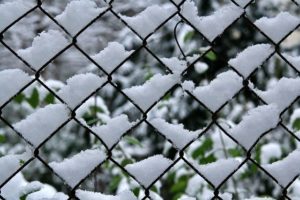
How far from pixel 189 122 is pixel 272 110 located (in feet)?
13.1

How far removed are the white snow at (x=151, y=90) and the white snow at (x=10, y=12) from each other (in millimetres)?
289

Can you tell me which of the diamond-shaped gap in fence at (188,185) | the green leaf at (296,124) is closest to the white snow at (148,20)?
the green leaf at (296,124)

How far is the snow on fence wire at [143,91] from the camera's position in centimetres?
120

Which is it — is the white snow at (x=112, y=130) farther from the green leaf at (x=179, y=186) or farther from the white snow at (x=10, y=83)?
the green leaf at (x=179, y=186)

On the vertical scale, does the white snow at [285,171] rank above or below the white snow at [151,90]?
below

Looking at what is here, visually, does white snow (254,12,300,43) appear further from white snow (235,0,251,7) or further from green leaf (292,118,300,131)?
Result: green leaf (292,118,300,131)

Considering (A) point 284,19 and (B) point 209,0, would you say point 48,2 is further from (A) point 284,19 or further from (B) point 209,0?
(A) point 284,19

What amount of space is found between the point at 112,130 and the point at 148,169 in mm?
121

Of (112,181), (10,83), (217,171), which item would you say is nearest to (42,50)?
(10,83)

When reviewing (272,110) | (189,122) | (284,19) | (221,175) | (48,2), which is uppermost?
(48,2)

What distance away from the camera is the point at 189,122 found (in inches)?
210

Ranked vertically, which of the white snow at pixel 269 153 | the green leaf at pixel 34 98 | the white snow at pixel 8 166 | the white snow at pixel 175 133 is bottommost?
the white snow at pixel 8 166

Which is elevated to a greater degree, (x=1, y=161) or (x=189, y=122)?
(x=189, y=122)

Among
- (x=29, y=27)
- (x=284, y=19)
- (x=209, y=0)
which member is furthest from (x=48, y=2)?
(x=284, y=19)
